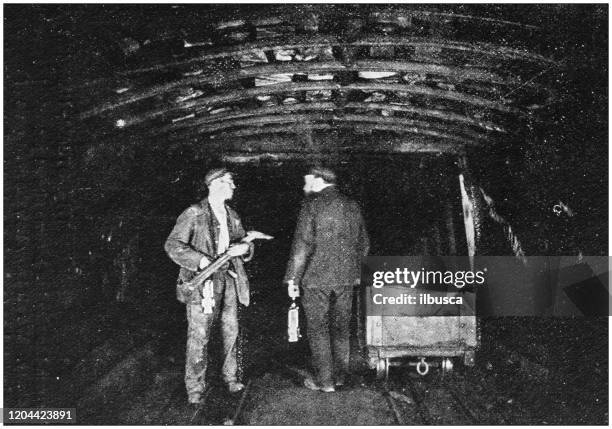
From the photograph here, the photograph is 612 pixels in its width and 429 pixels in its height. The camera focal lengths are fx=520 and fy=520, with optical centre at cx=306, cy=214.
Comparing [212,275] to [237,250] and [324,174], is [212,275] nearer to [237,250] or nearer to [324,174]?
[237,250]

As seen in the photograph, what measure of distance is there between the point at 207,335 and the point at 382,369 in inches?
49.9

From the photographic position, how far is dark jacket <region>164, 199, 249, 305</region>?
126 inches

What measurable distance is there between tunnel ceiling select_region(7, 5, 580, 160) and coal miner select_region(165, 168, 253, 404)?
2.16ft

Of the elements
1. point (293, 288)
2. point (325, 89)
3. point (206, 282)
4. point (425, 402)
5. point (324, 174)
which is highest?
point (325, 89)

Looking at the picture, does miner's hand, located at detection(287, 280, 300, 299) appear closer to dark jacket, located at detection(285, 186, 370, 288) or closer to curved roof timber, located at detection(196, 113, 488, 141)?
dark jacket, located at detection(285, 186, 370, 288)

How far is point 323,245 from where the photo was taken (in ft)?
11.2

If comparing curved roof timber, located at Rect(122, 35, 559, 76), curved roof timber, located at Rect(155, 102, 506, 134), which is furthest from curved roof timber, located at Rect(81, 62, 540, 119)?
curved roof timber, located at Rect(155, 102, 506, 134)

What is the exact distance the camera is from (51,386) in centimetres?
315

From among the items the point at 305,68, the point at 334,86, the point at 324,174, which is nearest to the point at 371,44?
the point at 305,68

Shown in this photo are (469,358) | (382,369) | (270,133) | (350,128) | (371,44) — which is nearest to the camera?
(371,44)

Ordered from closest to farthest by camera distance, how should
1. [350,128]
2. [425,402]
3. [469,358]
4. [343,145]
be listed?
1. [425,402]
2. [469,358]
3. [350,128]
4. [343,145]

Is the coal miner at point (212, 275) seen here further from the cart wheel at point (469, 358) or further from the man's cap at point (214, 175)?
the cart wheel at point (469, 358)

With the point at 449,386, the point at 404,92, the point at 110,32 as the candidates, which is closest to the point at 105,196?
the point at 110,32

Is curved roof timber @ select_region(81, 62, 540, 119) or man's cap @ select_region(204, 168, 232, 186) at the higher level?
curved roof timber @ select_region(81, 62, 540, 119)
